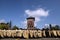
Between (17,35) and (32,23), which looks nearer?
(17,35)

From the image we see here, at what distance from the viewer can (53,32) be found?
13430 millimetres

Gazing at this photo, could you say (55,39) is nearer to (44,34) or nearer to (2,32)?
(44,34)

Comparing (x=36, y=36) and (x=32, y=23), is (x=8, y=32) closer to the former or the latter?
(x=36, y=36)

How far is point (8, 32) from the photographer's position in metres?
13.4

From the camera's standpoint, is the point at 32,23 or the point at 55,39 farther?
the point at 32,23

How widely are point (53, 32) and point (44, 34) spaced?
86 cm

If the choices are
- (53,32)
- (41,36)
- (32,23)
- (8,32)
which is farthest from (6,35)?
(32,23)

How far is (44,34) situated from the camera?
13359mm

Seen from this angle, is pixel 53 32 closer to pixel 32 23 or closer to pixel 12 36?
pixel 12 36

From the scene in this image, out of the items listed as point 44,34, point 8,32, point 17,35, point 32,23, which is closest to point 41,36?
point 44,34

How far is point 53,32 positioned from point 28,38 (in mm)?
2361

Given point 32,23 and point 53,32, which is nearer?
point 53,32

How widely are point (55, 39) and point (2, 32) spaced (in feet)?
16.2

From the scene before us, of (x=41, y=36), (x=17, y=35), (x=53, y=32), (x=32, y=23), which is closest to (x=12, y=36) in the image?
(x=17, y=35)
